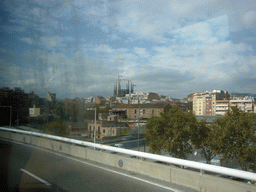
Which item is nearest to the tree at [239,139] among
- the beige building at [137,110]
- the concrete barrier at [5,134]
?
the concrete barrier at [5,134]

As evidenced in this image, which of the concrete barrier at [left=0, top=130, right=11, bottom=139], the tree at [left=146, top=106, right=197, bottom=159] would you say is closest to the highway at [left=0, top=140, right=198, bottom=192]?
the concrete barrier at [left=0, top=130, right=11, bottom=139]

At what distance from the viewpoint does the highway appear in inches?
265

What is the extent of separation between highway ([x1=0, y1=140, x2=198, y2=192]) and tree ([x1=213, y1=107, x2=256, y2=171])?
2207 centimetres

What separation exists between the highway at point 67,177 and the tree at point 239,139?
22.1 meters

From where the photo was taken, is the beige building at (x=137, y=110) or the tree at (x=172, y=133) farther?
the beige building at (x=137, y=110)

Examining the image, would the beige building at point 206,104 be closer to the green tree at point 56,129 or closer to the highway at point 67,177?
the green tree at point 56,129

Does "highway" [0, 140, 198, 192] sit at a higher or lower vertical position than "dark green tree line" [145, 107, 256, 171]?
higher

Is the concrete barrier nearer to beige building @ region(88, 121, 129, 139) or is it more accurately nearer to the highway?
beige building @ region(88, 121, 129, 139)

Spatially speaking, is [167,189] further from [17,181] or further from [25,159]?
[25,159]

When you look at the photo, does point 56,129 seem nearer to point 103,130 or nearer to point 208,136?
point 103,130

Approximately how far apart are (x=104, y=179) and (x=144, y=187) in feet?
5.09

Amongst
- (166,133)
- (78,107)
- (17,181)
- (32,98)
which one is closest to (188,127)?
(166,133)

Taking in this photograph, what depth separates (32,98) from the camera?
121ft

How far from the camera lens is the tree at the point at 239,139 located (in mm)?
25891
